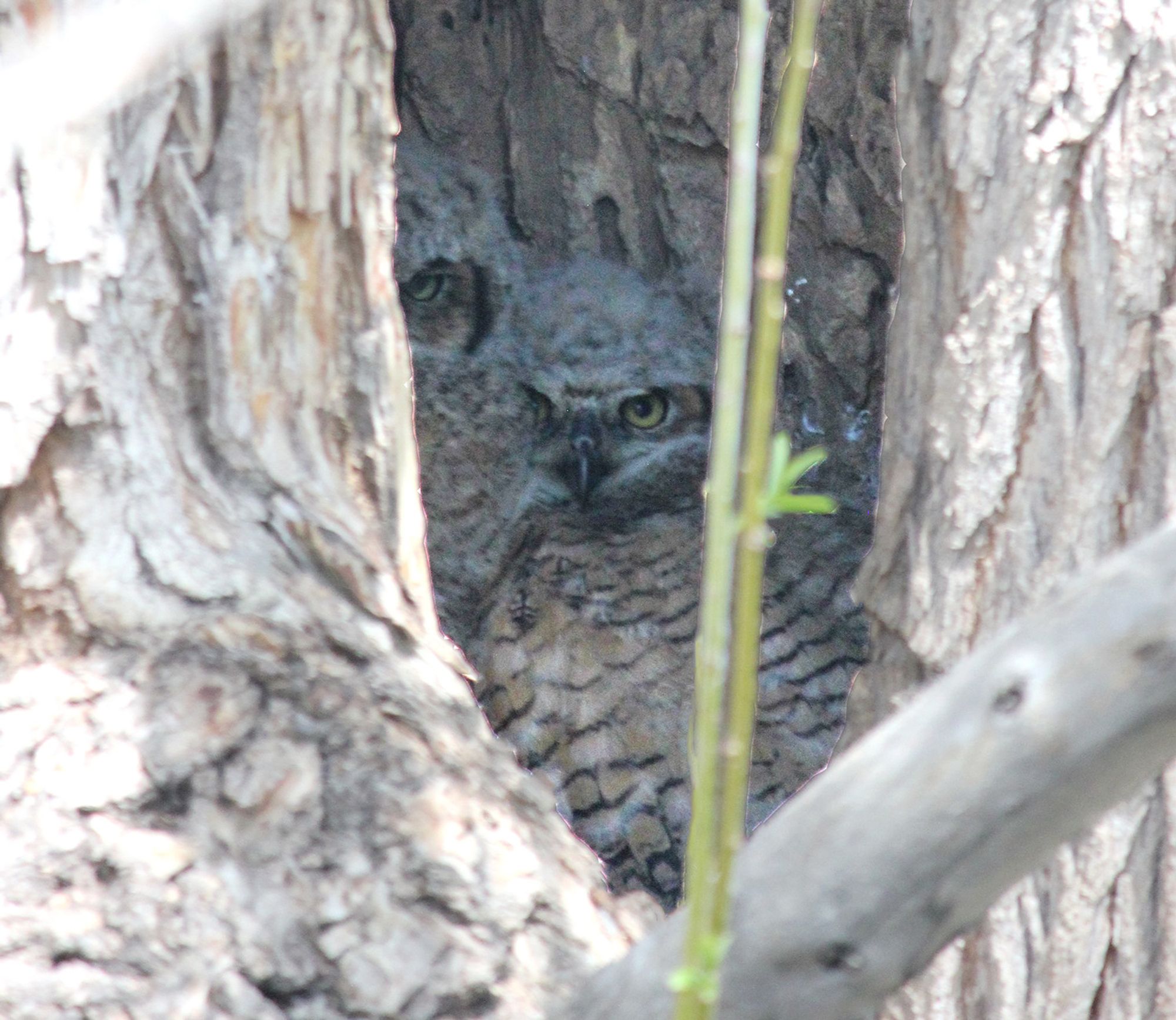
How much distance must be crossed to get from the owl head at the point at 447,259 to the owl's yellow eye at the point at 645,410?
1.60 feet

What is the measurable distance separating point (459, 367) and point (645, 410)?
53 cm

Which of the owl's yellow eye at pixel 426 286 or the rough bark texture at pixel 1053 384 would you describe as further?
the owl's yellow eye at pixel 426 286

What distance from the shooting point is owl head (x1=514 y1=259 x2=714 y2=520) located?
331 cm

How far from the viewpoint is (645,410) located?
11.0ft

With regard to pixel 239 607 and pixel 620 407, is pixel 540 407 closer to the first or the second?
pixel 620 407

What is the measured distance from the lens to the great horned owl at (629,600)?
287cm

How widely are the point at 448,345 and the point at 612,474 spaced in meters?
0.62

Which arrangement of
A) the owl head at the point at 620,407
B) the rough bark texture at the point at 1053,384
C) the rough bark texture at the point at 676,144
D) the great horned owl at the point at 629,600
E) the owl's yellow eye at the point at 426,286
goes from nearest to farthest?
the rough bark texture at the point at 1053,384 → the great horned owl at the point at 629,600 → the rough bark texture at the point at 676,144 → the owl head at the point at 620,407 → the owl's yellow eye at the point at 426,286

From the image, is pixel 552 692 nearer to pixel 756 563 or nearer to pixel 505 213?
pixel 505 213

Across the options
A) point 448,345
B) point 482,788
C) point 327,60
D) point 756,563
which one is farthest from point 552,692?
point 756,563

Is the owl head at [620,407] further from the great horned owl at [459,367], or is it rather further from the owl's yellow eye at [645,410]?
the great horned owl at [459,367]

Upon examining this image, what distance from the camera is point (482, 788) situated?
60.4 inches

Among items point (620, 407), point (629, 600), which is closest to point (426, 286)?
point (620, 407)

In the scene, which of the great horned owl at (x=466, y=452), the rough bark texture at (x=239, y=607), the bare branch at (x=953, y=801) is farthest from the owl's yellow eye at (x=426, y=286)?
the bare branch at (x=953, y=801)
